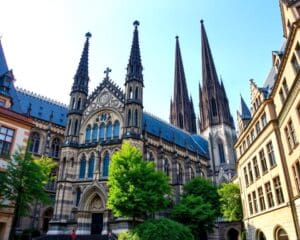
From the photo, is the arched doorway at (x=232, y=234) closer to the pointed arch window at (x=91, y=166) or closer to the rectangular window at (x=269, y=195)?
the pointed arch window at (x=91, y=166)

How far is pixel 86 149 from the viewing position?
4003 cm

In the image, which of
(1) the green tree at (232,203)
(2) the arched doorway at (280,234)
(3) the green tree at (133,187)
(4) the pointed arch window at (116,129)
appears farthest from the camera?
(4) the pointed arch window at (116,129)

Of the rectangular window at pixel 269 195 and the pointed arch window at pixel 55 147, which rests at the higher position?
the pointed arch window at pixel 55 147

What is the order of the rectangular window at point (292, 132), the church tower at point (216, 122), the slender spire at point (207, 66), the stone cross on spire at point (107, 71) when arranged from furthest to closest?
the slender spire at point (207, 66) < the church tower at point (216, 122) < the stone cross on spire at point (107, 71) < the rectangular window at point (292, 132)

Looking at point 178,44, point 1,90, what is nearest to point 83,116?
point 1,90

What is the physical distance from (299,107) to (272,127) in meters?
5.46

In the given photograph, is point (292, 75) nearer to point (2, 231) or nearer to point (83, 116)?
point (2, 231)

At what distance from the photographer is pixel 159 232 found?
24000mm

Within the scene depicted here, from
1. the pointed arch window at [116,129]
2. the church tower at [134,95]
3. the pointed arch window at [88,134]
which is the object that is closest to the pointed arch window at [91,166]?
the pointed arch window at [88,134]

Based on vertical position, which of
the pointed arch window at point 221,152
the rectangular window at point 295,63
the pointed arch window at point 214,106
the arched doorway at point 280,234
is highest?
the pointed arch window at point 214,106

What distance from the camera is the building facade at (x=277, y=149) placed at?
61.6 feet

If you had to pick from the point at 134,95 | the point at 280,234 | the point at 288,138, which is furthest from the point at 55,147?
the point at 288,138

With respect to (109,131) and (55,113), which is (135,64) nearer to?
(109,131)

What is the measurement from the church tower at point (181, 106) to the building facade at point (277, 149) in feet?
179
